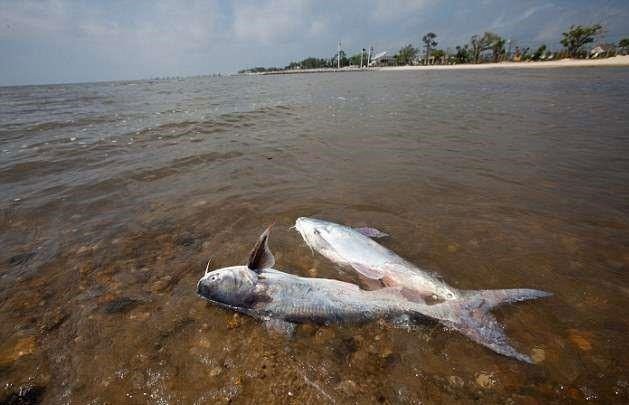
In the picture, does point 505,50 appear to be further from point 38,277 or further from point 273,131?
point 38,277

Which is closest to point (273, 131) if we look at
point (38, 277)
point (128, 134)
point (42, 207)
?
point (128, 134)

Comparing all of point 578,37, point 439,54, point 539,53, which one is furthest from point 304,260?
point 439,54

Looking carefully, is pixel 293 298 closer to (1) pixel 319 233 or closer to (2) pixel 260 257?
(2) pixel 260 257

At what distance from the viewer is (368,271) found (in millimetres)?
4121

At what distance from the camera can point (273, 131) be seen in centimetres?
1298

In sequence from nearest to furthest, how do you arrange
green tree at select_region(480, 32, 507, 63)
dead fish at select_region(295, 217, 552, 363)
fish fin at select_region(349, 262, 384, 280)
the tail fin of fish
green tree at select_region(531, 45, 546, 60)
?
the tail fin of fish
dead fish at select_region(295, 217, 552, 363)
fish fin at select_region(349, 262, 384, 280)
green tree at select_region(531, 45, 546, 60)
green tree at select_region(480, 32, 507, 63)

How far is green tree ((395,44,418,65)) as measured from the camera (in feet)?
449

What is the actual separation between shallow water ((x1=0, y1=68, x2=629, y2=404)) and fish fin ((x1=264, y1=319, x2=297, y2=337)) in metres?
0.09

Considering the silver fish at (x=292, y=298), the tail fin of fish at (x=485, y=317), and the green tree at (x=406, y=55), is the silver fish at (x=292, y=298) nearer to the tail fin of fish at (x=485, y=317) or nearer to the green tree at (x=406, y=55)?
the tail fin of fish at (x=485, y=317)

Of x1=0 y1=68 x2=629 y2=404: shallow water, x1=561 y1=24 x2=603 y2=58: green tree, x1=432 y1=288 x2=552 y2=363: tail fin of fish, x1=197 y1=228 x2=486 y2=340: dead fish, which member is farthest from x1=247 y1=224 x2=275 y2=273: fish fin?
x1=561 y1=24 x2=603 y2=58: green tree

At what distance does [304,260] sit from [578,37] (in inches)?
3957

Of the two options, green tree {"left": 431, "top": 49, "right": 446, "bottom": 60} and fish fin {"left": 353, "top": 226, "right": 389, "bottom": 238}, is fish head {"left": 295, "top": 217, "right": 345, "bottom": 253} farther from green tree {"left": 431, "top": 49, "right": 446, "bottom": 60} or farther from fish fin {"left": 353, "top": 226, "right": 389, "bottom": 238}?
green tree {"left": 431, "top": 49, "right": 446, "bottom": 60}

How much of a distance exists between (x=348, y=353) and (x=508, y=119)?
44.1 feet

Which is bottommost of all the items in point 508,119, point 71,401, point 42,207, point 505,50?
point 71,401
